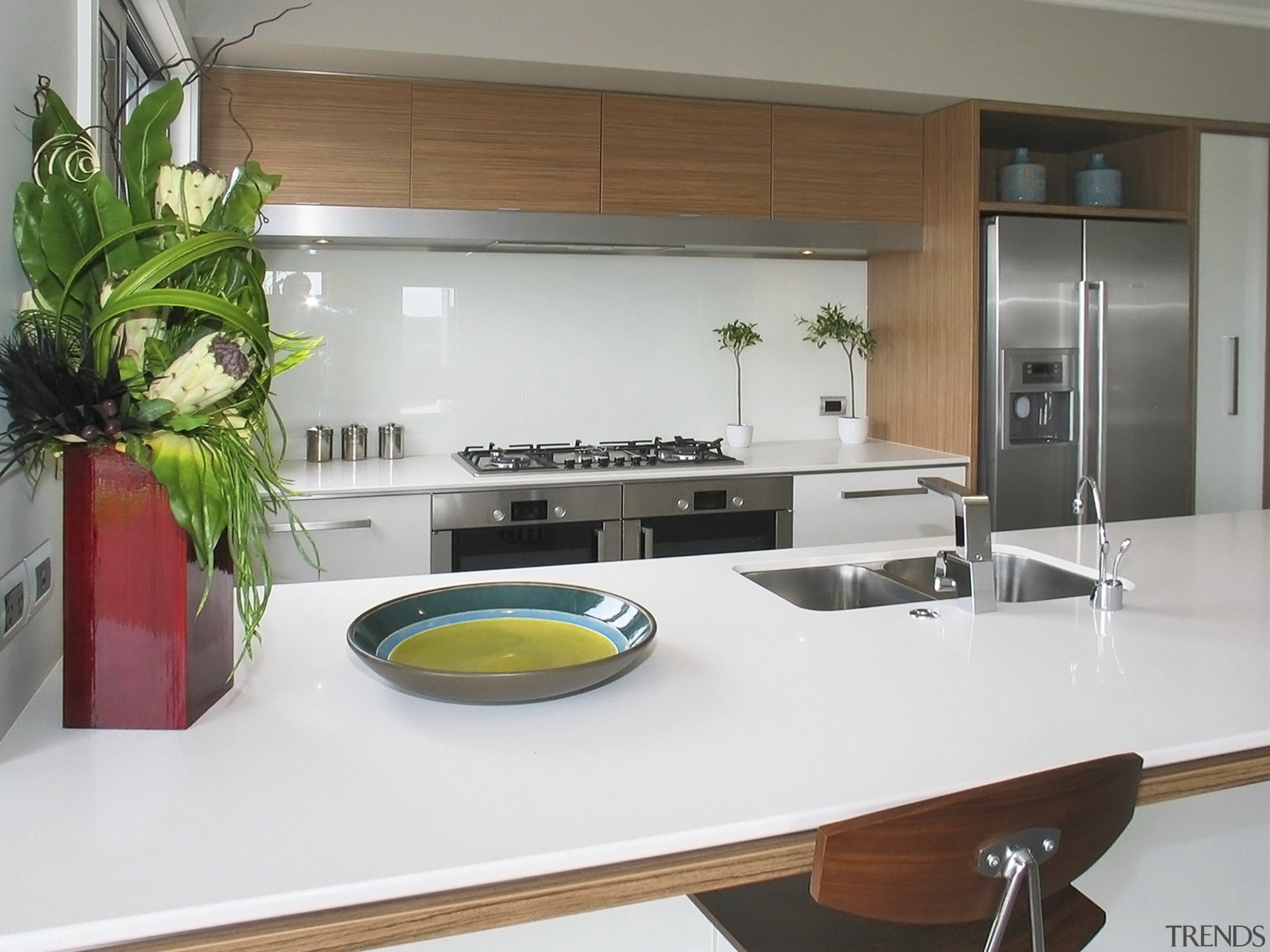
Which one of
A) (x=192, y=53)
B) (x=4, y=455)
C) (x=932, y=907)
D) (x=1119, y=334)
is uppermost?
(x=192, y=53)

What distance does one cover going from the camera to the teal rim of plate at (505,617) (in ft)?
4.82

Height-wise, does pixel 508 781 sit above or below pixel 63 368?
below

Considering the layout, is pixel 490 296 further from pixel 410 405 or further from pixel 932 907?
pixel 932 907

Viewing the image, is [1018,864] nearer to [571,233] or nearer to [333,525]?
[333,525]

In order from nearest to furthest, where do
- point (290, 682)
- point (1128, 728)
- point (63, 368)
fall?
point (63, 368), point (1128, 728), point (290, 682)

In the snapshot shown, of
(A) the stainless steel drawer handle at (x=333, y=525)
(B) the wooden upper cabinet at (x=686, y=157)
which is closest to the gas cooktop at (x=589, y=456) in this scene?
(A) the stainless steel drawer handle at (x=333, y=525)

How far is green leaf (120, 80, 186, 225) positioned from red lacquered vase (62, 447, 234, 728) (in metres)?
0.29

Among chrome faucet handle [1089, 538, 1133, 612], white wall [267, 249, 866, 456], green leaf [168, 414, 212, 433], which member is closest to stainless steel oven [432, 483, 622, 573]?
white wall [267, 249, 866, 456]

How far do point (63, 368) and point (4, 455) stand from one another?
19cm

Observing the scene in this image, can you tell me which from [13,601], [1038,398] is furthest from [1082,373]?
[13,601]

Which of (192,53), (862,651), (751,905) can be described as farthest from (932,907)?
(192,53)

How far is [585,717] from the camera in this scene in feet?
4.21

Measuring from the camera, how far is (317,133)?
3295mm

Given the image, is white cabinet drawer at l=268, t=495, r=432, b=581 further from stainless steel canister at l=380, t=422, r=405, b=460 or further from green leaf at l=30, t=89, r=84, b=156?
green leaf at l=30, t=89, r=84, b=156
